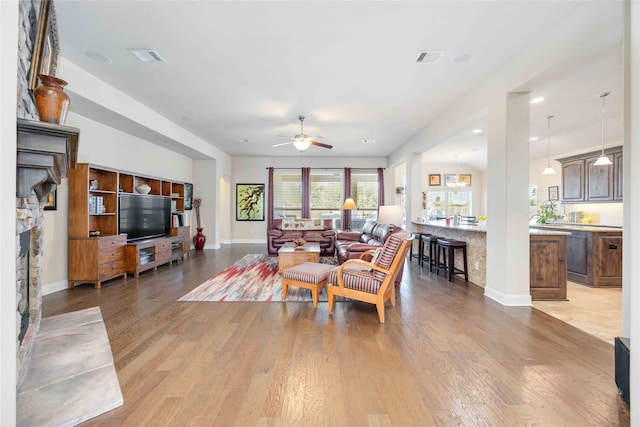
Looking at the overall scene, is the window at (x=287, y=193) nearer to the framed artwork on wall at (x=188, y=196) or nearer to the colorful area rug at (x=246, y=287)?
the framed artwork on wall at (x=188, y=196)

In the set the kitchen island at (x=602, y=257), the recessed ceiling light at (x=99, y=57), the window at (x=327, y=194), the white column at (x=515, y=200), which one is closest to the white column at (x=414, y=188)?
the window at (x=327, y=194)

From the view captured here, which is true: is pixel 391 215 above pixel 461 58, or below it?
below

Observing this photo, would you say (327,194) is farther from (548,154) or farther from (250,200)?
(548,154)

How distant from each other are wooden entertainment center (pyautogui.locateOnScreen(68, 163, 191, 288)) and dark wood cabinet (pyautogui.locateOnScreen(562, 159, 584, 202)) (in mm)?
8989

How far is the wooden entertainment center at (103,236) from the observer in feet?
13.5

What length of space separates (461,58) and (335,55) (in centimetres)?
149

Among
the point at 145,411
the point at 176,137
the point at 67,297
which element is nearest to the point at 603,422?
the point at 145,411

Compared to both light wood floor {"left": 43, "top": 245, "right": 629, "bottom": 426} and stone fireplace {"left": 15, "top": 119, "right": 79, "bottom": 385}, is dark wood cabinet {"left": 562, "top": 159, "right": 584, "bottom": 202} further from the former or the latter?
stone fireplace {"left": 15, "top": 119, "right": 79, "bottom": 385}

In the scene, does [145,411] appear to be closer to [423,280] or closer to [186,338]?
[186,338]

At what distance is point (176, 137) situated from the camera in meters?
5.85

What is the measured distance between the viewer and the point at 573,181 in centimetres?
620

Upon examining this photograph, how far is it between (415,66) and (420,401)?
11.5 feet

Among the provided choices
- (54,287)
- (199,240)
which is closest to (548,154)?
(199,240)
